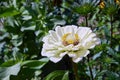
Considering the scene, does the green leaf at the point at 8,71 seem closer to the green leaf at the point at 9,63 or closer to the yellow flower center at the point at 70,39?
the green leaf at the point at 9,63

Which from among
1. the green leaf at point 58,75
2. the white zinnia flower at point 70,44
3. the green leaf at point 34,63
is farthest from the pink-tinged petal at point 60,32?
the green leaf at point 34,63

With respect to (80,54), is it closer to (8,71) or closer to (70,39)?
(70,39)

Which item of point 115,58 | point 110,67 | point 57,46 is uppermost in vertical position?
point 57,46

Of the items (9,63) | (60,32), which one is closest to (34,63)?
(9,63)

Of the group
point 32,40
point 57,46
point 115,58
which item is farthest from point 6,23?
point 57,46

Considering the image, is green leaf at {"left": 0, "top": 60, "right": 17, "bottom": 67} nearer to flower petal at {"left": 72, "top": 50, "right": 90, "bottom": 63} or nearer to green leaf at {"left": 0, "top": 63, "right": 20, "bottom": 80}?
green leaf at {"left": 0, "top": 63, "right": 20, "bottom": 80}

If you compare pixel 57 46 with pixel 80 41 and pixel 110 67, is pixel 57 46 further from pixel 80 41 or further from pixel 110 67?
pixel 110 67
